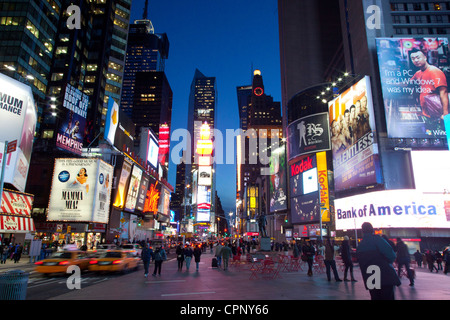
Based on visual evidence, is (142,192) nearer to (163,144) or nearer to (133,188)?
(133,188)

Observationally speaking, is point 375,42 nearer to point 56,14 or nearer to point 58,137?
point 58,137

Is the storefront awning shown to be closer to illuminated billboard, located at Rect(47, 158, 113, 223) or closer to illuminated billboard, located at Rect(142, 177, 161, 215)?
illuminated billboard, located at Rect(47, 158, 113, 223)

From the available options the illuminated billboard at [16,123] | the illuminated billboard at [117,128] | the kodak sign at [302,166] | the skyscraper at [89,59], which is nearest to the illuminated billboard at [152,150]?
the illuminated billboard at [117,128]

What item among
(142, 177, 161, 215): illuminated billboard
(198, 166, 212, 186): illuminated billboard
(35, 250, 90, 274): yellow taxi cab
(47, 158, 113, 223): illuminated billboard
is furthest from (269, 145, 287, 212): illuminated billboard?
(35, 250, 90, 274): yellow taxi cab

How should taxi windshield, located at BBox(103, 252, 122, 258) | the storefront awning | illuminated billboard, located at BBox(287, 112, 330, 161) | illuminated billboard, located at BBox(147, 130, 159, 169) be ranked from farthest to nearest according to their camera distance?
1. illuminated billboard, located at BBox(147, 130, 159, 169)
2. illuminated billboard, located at BBox(287, 112, 330, 161)
3. the storefront awning
4. taxi windshield, located at BBox(103, 252, 122, 258)

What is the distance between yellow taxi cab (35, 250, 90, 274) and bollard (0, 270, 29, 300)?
10.8 m

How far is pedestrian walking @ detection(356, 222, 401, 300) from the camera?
17.0 ft

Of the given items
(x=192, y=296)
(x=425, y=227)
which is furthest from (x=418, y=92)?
(x=192, y=296)

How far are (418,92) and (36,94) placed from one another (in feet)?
245

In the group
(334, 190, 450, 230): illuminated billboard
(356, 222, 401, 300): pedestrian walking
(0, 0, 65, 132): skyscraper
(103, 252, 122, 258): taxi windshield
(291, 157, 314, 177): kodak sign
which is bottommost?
(103, 252, 122, 258): taxi windshield

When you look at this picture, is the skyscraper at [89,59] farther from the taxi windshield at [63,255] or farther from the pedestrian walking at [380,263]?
the pedestrian walking at [380,263]

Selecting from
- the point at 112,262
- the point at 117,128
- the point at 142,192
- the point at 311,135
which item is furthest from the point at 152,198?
the point at 112,262

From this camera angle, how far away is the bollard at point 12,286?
22.7 ft

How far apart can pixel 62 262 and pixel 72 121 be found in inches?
1273
